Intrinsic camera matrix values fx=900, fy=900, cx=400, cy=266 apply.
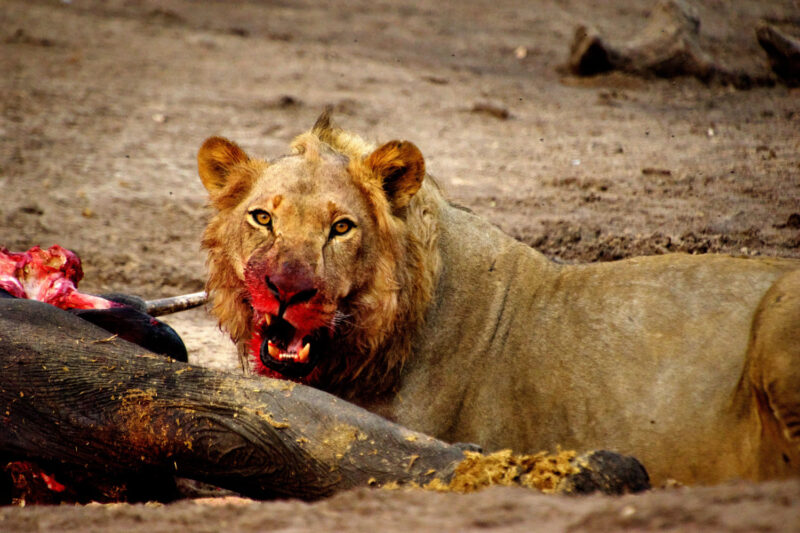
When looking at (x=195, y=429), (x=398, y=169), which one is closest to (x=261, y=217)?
(x=398, y=169)

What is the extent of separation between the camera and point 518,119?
9.13 metres

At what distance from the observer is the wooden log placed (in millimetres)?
2920

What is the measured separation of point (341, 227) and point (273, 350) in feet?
1.74

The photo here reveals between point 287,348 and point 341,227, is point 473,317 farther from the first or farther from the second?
point 287,348

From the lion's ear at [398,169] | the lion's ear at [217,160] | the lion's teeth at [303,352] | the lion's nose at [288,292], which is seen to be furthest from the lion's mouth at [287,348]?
the lion's ear at [217,160]

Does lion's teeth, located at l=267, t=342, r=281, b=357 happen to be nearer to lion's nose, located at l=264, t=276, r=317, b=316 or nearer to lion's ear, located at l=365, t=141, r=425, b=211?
lion's nose, located at l=264, t=276, r=317, b=316

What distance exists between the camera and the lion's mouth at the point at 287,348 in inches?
131

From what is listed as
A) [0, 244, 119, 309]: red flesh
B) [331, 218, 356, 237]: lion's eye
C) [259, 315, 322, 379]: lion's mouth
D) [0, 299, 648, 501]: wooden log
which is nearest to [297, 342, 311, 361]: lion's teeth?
[259, 315, 322, 379]: lion's mouth

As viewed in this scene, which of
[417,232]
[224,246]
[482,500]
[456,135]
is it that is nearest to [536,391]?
[417,232]

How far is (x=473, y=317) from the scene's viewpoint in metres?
3.66

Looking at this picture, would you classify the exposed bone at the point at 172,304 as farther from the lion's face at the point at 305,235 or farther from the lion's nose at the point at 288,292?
the lion's nose at the point at 288,292

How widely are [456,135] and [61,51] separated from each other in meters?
5.34

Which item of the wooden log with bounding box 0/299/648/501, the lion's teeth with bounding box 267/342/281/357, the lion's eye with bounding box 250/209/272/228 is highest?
the lion's eye with bounding box 250/209/272/228

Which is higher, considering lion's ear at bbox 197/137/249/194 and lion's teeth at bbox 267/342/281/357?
lion's ear at bbox 197/137/249/194
